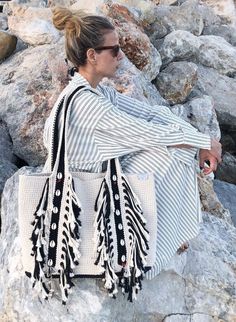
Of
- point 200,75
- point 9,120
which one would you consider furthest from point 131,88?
point 200,75

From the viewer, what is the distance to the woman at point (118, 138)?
8.66ft

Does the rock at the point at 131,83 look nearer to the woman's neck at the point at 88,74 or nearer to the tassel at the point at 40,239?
the woman's neck at the point at 88,74

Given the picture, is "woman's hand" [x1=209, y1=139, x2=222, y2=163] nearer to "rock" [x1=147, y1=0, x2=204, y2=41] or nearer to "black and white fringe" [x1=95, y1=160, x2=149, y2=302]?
"black and white fringe" [x1=95, y1=160, x2=149, y2=302]

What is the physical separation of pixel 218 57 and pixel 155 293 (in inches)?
196

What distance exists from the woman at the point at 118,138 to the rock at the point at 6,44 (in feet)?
9.41

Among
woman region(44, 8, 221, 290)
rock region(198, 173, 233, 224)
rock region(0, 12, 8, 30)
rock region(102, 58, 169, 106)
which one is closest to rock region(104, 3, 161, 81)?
rock region(102, 58, 169, 106)

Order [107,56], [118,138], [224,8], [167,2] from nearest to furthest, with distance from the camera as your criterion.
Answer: [118,138] < [107,56] < [167,2] < [224,8]

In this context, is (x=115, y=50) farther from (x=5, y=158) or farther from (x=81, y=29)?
(x=5, y=158)

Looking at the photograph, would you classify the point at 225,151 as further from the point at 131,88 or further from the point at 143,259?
the point at 143,259

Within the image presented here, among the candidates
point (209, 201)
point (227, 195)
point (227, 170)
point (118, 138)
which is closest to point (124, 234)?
point (118, 138)

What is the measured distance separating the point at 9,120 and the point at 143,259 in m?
2.33

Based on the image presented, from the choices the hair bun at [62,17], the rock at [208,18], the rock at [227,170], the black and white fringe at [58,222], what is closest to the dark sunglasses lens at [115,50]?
the hair bun at [62,17]

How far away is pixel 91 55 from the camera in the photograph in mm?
2756

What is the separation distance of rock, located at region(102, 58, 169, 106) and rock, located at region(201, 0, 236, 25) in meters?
6.46
